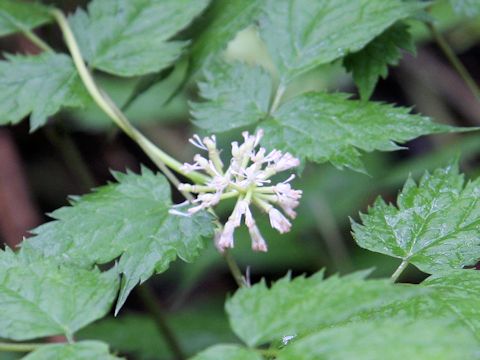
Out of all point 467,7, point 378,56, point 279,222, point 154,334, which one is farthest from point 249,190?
point 154,334

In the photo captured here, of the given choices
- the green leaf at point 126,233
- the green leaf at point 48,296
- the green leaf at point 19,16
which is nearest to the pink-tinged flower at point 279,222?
the green leaf at point 126,233

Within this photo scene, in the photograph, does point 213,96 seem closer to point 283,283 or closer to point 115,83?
point 283,283

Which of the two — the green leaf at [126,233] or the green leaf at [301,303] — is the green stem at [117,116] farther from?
the green leaf at [301,303]

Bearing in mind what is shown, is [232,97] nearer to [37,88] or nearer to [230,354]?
[37,88]

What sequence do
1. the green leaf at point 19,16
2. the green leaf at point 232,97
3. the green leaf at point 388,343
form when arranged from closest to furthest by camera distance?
the green leaf at point 388,343
the green leaf at point 232,97
the green leaf at point 19,16

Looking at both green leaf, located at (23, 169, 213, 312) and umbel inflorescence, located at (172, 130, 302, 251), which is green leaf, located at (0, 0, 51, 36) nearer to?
green leaf, located at (23, 169, 213, 312)

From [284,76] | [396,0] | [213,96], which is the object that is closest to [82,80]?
[213,96]
